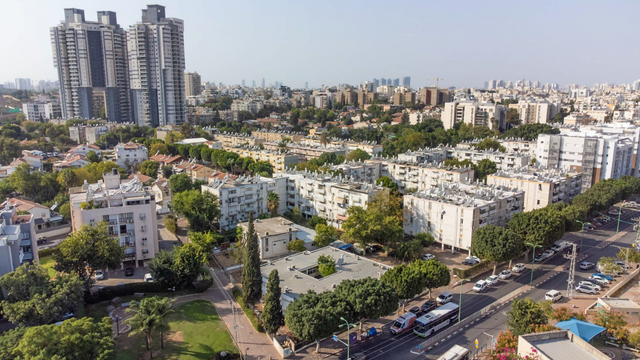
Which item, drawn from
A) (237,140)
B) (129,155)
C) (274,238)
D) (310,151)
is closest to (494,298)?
(274,238)

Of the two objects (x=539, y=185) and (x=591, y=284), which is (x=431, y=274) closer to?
(x=591, y=284)

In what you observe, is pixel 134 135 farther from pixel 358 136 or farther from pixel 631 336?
pixel 631 336

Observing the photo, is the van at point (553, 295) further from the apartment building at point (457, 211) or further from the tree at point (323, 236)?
the tree at point (323, 236)

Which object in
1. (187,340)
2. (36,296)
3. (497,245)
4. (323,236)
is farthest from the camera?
(323,236)

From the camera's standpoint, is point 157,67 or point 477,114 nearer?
point 477,114

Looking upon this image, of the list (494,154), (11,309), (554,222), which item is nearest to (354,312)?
(11,309)

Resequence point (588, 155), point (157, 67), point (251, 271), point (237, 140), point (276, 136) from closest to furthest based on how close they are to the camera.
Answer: point (251, 271) < point (588, 155) < point (237, 140) < point (276, 136) < point (157, 67)

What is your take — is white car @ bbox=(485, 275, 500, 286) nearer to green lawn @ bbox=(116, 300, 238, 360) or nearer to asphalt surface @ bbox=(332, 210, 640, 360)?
asphalt surface @ bbox=(332, 210, 640, 360)

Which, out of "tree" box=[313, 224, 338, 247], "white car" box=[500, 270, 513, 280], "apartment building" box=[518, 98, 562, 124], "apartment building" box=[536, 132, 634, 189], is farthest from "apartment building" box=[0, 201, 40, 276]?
"apartment building" box=[518, 98, 562, 124]
